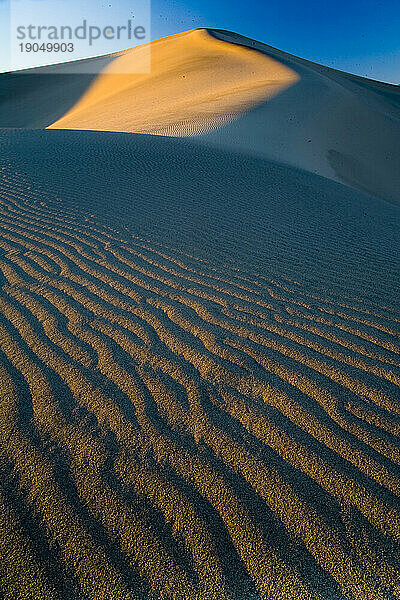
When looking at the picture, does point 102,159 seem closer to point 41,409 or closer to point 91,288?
point 91,288

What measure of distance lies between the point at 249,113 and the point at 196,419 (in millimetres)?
17459

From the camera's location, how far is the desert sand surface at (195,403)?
1732 mm

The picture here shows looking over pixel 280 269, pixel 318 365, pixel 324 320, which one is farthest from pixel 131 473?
pixel 280 269

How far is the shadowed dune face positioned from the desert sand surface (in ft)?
0.03

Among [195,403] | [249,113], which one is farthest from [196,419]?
[249,113]

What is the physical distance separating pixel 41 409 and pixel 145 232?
3.45 meters

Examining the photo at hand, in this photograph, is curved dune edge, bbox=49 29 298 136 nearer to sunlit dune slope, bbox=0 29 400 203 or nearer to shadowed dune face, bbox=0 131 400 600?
sunlit dune slope, bbox=0 29 400 203

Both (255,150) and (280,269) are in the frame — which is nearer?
(280,269)

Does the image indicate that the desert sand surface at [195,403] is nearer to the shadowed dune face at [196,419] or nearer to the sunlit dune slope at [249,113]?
the shadowed dune face at [196,419]

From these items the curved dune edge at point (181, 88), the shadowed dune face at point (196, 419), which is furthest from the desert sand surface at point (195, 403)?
the curved dune edge at point (181, 88)

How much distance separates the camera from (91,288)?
3.96 m

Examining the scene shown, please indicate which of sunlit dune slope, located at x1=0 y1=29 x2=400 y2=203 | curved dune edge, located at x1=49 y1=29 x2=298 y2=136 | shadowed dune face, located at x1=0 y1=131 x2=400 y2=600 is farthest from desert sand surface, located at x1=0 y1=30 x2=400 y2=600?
curved dune edge, located at x1=49 y1=29 x2=298 y2=136

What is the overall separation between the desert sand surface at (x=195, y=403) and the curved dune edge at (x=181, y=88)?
10.8 m

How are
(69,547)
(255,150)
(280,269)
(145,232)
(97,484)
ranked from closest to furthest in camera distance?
1. (69,547)
2. (97,484)
3. (280,269)
4. (145,232)
5. (255,150)
